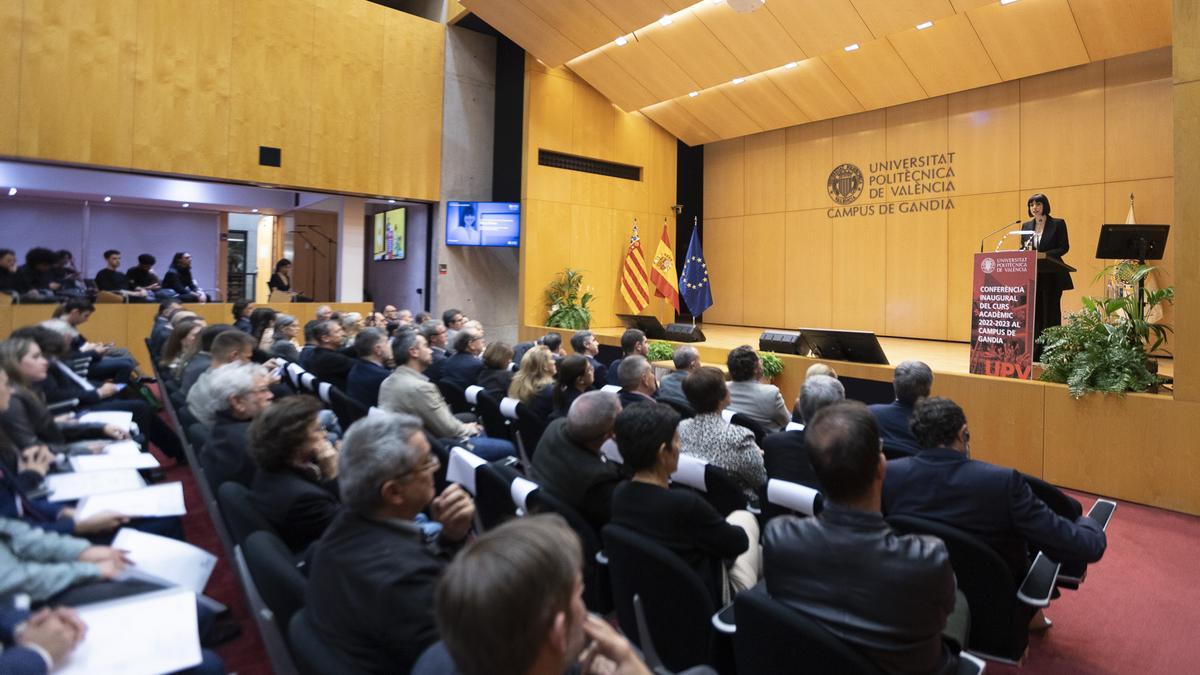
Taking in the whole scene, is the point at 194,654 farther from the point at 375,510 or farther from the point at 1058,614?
the point at 1058,614

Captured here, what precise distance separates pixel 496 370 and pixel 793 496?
2.94 m

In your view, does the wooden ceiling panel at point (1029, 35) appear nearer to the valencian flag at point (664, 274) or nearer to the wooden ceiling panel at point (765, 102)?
the wooden ceiling panel at point (765, 102)

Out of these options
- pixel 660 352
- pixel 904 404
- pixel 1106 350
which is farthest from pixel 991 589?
pixel 660 352

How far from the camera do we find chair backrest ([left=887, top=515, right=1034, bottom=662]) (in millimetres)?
2064

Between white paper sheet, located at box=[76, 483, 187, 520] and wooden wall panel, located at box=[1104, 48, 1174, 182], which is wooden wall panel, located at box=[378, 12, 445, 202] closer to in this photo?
white paper sheet, located at box=[76, 483, 187, 520]

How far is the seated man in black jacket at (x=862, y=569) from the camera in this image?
1.49 m

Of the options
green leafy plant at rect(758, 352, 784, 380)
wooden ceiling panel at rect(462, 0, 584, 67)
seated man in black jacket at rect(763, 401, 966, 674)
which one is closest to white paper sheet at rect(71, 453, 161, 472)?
seated man in black jacket at rect(763, 401, 966, 674)

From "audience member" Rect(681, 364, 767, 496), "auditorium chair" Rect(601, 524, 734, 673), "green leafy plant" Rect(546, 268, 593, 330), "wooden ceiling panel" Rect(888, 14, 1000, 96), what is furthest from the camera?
"green leafy plant" Rect(546, 268, 593, 330)

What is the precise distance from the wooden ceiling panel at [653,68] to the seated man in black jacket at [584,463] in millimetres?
8271

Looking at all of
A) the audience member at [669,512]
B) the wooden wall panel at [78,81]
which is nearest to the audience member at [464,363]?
the audience member at [669,512]

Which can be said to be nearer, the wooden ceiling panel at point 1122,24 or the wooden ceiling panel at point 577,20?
the wooden ceiling panel at point 1122,24

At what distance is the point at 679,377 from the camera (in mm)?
4371

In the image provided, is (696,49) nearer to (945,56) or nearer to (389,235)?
(945,56)

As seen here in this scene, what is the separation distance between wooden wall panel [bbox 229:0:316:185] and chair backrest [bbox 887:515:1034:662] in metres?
9.74
